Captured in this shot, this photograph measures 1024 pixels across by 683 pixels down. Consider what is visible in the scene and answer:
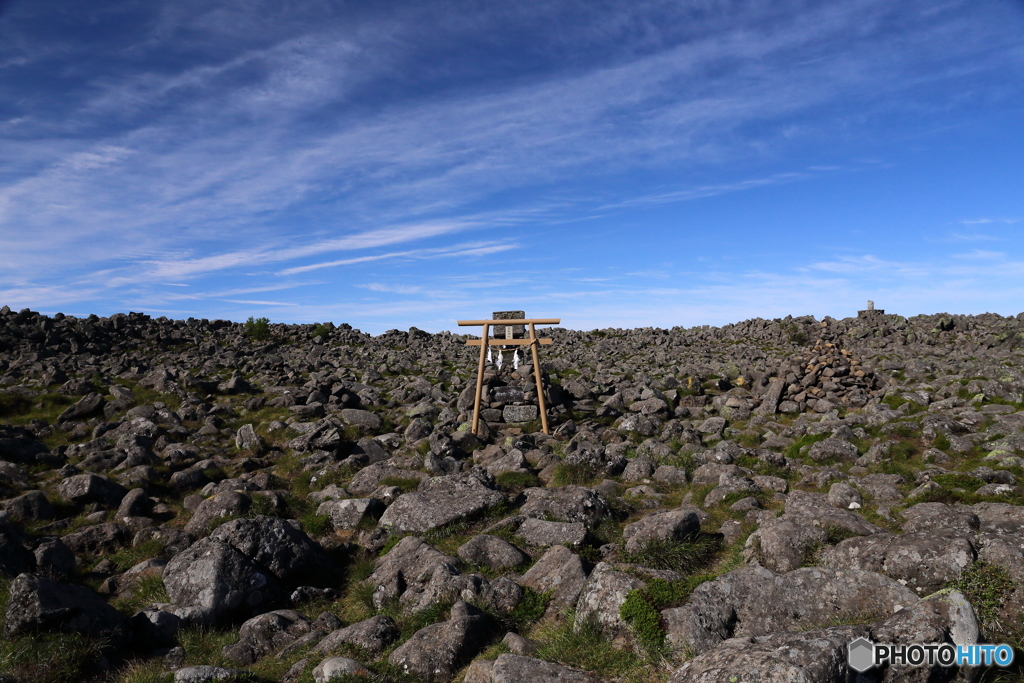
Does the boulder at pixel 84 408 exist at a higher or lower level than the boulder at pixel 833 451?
higher

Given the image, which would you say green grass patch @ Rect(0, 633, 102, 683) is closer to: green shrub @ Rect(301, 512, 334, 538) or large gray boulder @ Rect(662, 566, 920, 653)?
green shrub @ Rect(301, 512, 334, 538)

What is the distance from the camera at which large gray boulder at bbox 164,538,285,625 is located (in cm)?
1049

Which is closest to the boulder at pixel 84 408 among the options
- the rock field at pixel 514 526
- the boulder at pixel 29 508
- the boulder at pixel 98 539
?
the rock field at pixel 514 526

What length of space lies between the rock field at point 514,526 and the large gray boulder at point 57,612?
0.12 ft

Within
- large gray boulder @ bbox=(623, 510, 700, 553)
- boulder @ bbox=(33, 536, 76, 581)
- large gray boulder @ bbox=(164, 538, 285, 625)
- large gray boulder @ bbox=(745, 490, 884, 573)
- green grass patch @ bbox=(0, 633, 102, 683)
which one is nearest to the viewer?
green grass patch @ bbox=(0, 633, 102, 683)

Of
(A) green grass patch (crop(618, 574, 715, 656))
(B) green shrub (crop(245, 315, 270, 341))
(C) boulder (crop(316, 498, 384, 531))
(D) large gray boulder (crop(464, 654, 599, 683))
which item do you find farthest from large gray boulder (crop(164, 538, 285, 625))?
(B) green shrub (crop(245, 315, 270, 341))

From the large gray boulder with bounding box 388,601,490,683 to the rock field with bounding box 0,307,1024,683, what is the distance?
4cm

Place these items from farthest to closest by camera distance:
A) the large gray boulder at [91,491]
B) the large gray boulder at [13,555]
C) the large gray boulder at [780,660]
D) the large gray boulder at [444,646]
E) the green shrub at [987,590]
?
the large gray boulder at [91,491] < the large gray boulder at [13,555] < the large gray boulder at [444,646] < the green shrub at [987,590] < the large gray boulder at [780,660]

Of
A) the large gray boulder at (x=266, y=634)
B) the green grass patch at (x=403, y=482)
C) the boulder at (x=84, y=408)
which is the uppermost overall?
the boulder at (x=84, y=408)

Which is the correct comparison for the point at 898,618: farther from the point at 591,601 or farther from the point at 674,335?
the point at 674,335

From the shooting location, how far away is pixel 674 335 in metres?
63.4

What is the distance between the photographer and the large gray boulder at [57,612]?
8.93 metres

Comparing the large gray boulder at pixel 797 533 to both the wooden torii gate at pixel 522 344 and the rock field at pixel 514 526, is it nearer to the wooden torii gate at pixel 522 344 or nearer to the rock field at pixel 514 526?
the rock field at pixel 514 526

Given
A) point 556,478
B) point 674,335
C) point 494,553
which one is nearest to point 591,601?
point 494,553
